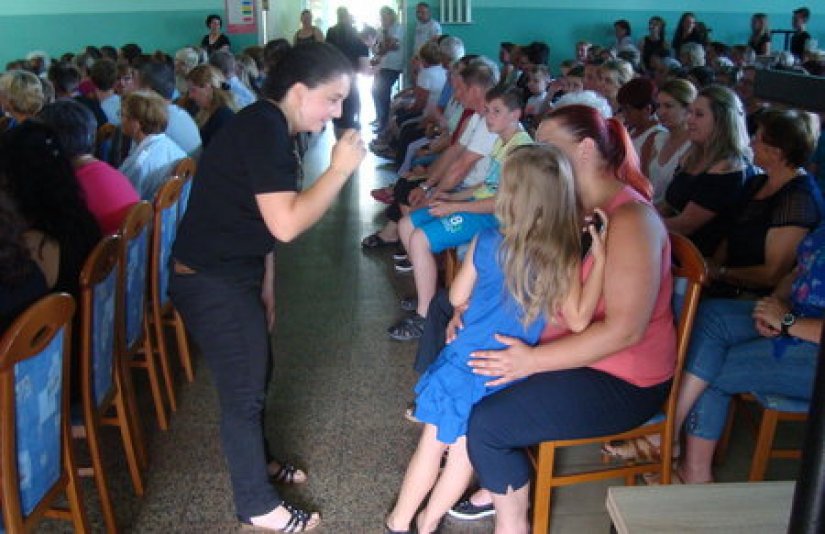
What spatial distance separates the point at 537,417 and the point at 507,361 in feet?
0.48

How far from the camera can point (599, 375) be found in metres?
1.79

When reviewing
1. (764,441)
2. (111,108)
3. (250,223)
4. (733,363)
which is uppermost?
(250,223)

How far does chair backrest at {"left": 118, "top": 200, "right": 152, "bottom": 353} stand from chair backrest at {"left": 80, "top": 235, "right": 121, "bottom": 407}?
0.20 feet

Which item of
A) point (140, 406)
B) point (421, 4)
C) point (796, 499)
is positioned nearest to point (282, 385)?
point (140, 406)

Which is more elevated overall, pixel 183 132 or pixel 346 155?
pixel 346 155

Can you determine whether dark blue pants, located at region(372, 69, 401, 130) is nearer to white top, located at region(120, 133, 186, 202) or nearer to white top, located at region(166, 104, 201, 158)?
white top, located at region(166, 104, 201, 158)

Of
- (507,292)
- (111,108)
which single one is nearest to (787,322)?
(507,292)

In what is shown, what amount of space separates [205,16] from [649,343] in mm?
10076

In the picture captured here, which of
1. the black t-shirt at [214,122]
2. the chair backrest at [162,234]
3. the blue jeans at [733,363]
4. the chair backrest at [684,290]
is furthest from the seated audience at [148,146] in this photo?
the blue jeans at [733,363]

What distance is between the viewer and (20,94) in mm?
3578

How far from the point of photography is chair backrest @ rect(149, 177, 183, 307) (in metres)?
2.27

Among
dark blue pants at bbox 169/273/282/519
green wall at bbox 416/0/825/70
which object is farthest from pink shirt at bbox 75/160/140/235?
green wall at bbox 416/0/825/70

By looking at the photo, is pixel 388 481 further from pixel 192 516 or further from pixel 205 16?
pixel 205 16

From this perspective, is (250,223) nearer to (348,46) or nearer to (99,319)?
(99,319)
